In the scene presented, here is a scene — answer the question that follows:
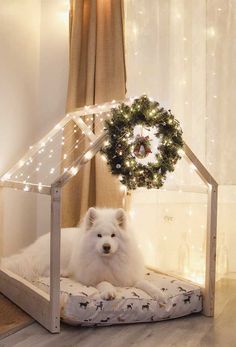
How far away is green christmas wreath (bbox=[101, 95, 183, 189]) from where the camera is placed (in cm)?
255

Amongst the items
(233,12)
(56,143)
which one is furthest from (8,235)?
(233,12)

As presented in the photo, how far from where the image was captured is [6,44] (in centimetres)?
363

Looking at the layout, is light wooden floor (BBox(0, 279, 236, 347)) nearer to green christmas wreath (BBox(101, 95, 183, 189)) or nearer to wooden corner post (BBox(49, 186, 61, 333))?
wooden corner post (BBox(49, 186, 61, 333))

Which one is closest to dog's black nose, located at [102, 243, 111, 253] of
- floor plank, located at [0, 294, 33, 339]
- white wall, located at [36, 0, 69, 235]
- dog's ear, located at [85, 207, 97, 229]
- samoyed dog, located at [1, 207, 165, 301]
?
samoyed dog, located at [1, 207, 165, 301]

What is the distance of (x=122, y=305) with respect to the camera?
95.9 inches

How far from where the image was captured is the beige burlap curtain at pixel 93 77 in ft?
12.0

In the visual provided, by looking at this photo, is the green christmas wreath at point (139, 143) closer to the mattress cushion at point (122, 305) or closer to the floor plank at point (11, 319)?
the mattress cushion at point (122, 305)

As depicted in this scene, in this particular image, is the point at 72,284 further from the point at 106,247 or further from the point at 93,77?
the point at 93,77

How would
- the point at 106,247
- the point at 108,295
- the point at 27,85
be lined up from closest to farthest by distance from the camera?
the point at 108,295 < the point at 106,247 < the point at 27,85

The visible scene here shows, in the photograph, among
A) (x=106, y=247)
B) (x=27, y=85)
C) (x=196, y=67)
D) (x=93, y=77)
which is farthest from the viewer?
(x=27, y=85)

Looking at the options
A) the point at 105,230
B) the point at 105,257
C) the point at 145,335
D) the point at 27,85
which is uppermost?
the point at 27,85

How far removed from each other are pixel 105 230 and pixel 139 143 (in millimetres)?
614

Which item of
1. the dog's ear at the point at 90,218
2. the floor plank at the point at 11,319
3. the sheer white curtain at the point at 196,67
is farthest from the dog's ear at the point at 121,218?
the sheer white curtain at the point at 196,67

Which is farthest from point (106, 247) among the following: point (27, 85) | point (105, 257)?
point (27, 85)
